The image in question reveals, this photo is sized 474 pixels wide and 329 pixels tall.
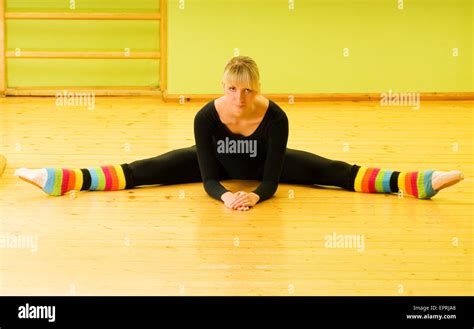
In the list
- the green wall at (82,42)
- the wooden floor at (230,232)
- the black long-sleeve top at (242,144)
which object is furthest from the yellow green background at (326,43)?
the black long-sleeve top at (242,144)

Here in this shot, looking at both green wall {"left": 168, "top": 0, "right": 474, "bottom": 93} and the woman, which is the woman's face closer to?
the woman

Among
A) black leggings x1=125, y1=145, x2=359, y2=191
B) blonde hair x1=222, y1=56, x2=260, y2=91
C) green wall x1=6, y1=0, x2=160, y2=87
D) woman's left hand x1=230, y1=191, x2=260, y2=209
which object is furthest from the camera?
green wall x1=6, y1=0, x2=160, y2=87

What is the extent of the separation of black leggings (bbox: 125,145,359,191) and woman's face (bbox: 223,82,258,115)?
1.16 feet

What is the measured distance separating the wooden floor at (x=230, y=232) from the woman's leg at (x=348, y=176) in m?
0.04

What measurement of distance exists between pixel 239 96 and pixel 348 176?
607 millimetres

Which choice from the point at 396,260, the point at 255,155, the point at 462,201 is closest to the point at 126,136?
the point at 255,155

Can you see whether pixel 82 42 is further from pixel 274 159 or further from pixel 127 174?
pixel 274 159

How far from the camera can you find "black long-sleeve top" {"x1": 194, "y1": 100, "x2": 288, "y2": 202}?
10.8ft

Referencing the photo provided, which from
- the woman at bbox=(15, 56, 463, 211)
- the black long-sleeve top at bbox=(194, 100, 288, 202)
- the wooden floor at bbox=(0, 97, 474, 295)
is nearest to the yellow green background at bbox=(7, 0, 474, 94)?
the wooden floor at bbox=(0, 97, 474, 295)

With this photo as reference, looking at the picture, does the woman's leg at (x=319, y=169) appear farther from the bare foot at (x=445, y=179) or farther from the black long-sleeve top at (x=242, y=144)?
the bare foot at (x=445, y=179)

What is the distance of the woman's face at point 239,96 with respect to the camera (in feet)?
10.3

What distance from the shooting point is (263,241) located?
281 cm

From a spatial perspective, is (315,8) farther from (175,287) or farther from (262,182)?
(175,287)

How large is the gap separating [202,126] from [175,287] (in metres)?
1.06
